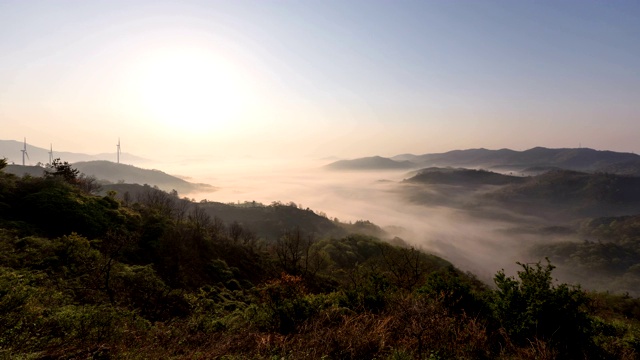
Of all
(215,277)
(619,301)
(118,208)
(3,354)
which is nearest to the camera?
(3,354)

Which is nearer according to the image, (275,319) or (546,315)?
(546,315)

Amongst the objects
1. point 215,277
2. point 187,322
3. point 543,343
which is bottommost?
point 215,277

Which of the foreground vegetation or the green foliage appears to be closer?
the foreground vegetation

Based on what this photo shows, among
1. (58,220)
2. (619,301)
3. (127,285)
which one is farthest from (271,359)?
(619,301)

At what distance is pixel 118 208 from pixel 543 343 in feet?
118

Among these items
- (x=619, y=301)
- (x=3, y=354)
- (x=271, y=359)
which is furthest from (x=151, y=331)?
(x=619, y=301)

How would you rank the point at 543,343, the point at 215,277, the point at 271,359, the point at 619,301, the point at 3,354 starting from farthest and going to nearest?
the point at 619,301
the point at 215,277
the point at 543,343
the point at 271,359
the point at 3,354

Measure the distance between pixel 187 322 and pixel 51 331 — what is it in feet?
17.5

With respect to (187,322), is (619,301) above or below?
below

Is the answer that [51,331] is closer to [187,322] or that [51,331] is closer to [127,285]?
[187,322]

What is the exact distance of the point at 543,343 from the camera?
38.2ft

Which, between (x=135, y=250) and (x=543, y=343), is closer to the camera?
(x=543, y=343)

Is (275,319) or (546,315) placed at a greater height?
(546,315)

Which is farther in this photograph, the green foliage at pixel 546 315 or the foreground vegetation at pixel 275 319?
the green foliage at pixel 546 315
